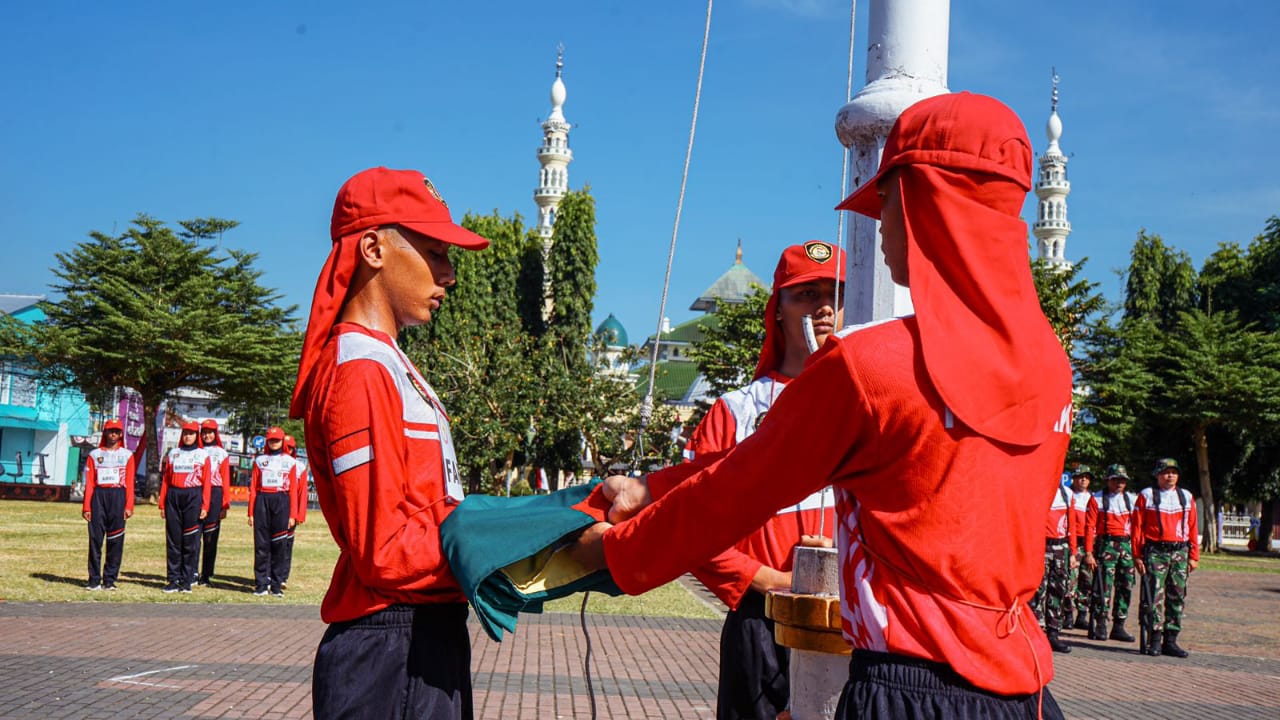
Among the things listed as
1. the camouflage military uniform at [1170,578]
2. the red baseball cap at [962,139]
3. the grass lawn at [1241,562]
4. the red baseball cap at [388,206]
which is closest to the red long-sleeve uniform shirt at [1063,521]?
the camouflage military uniform at [1170,578]

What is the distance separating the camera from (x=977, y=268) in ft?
6.64

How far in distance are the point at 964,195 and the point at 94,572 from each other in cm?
1491

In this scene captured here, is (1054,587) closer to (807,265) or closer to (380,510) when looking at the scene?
(807,265)

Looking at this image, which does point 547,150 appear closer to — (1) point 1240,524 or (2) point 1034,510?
(1) point 1240,524

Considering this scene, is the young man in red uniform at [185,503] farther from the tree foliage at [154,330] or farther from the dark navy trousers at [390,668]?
the tree foliage at [154,330]

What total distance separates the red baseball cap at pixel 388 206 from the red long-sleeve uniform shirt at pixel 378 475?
13.0 inches

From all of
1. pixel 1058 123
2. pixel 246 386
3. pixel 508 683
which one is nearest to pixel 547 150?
pixel 1058 123

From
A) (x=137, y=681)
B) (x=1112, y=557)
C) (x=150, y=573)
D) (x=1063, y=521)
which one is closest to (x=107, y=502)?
(x=150, y=573)

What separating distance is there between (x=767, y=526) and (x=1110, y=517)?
12.9m

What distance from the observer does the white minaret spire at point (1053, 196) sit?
3359 inches

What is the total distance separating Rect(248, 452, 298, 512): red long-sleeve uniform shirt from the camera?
15.5 metres

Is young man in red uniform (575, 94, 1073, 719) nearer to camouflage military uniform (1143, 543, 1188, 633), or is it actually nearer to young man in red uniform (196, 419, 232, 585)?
camouflage military uniform (1143, 543, 1188, 633)

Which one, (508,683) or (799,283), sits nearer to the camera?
(799,283)

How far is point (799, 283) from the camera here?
4.14 m
